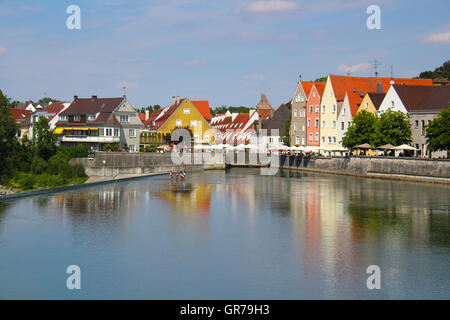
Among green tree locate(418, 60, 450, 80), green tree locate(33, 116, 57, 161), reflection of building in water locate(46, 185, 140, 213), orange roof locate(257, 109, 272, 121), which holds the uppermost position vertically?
green tree locate(418, 60, 450, 80)

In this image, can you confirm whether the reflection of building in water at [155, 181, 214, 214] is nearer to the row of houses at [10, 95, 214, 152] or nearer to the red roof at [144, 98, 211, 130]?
the row of houses at [10, 95, 214, 152]

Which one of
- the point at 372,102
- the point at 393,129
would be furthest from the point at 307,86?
the point at 393,129

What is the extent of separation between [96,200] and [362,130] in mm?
41864

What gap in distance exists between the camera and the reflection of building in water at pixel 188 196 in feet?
142

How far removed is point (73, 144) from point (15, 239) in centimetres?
7558

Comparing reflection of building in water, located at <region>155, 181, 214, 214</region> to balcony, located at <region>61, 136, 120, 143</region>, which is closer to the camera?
reflection of building in water, located at <region>155, 181, 214, 214</region>

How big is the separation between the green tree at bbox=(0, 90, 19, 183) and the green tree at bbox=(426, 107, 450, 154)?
1755 inches

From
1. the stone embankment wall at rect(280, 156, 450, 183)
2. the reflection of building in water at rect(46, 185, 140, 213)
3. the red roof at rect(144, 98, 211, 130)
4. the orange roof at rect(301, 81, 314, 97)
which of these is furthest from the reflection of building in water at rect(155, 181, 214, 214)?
the orange roof at rect(301, 81, 314, 97)

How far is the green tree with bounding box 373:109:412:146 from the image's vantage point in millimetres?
72000

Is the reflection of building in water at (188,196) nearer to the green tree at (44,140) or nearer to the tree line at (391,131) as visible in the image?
the tree line at (391,131)

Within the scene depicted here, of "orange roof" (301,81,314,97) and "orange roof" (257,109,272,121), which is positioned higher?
"orange roof" (301,81,314,97)

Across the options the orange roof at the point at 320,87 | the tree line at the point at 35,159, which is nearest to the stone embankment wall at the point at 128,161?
the tree line at the point at 35,159

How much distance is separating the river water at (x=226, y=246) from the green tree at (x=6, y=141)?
48.5 feet

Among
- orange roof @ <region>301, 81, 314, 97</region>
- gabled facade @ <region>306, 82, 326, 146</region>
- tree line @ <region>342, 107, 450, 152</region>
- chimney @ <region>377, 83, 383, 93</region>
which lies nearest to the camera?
tree line @ <region>342, 107, 450, 152</region>
